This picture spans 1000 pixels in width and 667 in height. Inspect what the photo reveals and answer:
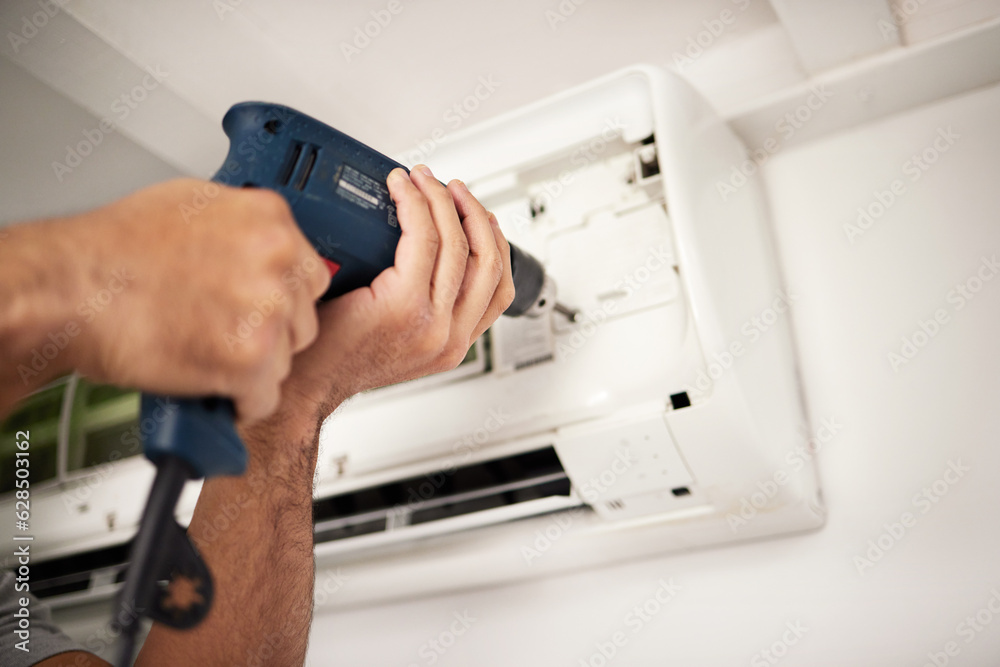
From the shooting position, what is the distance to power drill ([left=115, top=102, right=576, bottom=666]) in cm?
46

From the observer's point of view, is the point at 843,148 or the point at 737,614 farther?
the point at 843,148

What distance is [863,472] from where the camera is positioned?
1.08 meters

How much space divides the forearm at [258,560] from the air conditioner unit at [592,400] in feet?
0.97

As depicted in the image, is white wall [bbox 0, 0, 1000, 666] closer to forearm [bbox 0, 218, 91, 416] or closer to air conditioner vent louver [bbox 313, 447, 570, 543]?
air conditioner vent louver [bbox 313, 447, 570, 543]

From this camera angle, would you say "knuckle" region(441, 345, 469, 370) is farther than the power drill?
Yes

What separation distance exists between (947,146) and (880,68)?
188 mm

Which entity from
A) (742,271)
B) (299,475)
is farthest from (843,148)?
(299,475)

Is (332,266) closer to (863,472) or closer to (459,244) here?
(459,244)

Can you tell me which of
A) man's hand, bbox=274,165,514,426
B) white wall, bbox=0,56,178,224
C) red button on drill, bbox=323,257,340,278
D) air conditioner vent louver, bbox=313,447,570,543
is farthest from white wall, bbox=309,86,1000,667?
white wall, bbox=0,56,178,224

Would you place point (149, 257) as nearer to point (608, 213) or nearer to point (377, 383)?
point (377, 383)

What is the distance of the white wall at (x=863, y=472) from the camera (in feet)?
3.22

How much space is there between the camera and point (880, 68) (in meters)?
1.13

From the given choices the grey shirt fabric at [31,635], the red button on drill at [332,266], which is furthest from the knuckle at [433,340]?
the grey shirt fabric at [31,635]

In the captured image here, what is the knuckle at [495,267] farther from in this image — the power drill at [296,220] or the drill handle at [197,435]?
the drill handle at [197,435]
